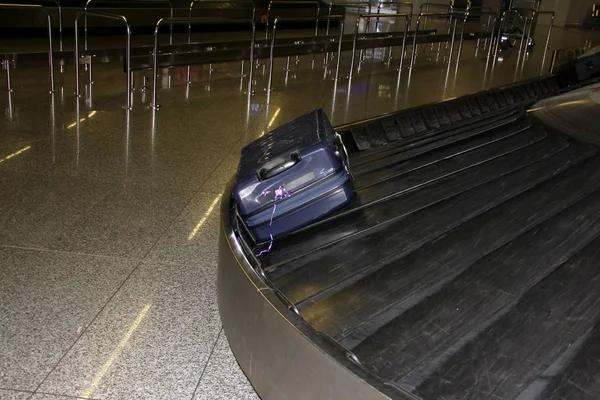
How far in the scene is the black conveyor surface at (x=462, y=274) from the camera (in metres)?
1.82

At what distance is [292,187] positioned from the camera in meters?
2.51

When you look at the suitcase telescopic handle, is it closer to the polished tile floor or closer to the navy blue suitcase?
the navy blue suitcase

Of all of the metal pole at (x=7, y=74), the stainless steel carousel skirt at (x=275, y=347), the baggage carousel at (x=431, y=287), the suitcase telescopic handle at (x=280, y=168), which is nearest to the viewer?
the stainless steel carousel skirt at (x=275, y=347)

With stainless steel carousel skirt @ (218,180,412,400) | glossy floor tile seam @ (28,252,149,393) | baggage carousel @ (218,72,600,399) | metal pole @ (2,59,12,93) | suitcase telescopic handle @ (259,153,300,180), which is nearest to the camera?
stainless steel carousel skirt @ (218,180,412,400)

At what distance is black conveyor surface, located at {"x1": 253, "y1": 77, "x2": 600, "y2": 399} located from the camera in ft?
5.97

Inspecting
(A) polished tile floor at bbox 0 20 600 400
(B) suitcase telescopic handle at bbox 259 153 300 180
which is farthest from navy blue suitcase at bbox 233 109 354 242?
(A) polished tile floor at bbox 0 20 600 400

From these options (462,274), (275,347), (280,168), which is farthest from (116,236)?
(462,274)

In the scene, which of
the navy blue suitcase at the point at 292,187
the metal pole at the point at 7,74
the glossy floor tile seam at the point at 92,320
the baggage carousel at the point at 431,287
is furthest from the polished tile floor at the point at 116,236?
→ the navy blue suitcase at the point at 292,187

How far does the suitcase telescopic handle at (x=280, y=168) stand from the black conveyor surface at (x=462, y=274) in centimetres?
28

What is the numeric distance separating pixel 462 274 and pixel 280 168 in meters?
0.79

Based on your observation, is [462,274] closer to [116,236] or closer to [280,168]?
[280,168]

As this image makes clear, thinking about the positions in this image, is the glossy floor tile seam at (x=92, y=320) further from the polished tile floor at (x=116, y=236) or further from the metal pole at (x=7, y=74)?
the metal pole at (x=7, y=74)

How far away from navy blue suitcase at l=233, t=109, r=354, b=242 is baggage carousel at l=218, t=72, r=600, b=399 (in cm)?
7

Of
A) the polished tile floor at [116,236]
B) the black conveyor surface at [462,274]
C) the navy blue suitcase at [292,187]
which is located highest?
the navy blue suitcase at [292,187]
